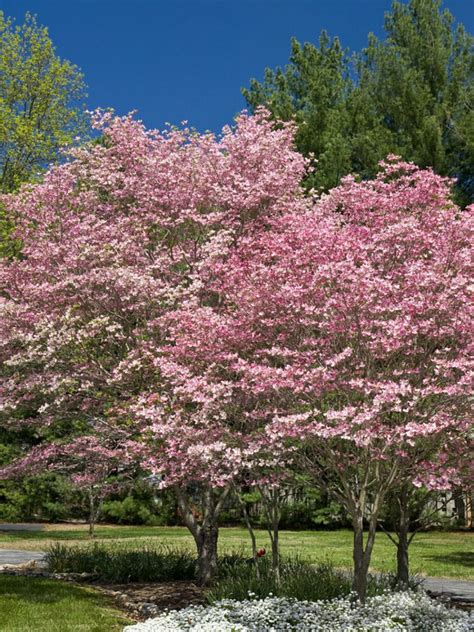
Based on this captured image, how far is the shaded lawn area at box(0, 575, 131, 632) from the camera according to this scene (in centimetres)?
1034

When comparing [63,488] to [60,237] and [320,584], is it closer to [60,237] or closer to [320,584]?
[60,237]

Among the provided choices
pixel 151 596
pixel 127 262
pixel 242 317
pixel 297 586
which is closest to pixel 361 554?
pixel 297 586

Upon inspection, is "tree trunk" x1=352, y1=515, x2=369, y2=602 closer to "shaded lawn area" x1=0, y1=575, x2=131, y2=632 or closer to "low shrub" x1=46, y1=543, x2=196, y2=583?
"shaded lawn area" x1=0, y1=575, x2=131, y2=632

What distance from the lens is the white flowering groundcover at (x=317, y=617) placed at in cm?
898

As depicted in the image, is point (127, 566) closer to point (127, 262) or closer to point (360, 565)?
point (127, 262)

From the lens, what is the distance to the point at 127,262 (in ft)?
42.5

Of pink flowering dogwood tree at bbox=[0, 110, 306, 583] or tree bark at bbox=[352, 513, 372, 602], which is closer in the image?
tree bark at bbox=[352, 513, 372, 602]

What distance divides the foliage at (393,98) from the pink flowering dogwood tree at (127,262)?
8827mm

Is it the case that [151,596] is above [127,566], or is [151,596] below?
below

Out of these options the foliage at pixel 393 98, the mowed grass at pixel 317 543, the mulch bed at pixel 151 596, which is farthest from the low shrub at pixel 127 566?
the foliage at pixel 393 98

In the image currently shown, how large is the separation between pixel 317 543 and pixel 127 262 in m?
14.9

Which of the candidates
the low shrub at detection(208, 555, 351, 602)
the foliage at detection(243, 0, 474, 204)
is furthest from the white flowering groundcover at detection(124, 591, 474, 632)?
the foliage at detection(243, 0, 474, 204)

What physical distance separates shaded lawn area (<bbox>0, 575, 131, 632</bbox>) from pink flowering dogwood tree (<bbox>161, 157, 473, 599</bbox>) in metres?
3.20

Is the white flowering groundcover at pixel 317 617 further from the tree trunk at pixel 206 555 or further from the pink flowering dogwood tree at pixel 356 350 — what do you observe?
the tree trunk at pixel 206 555
